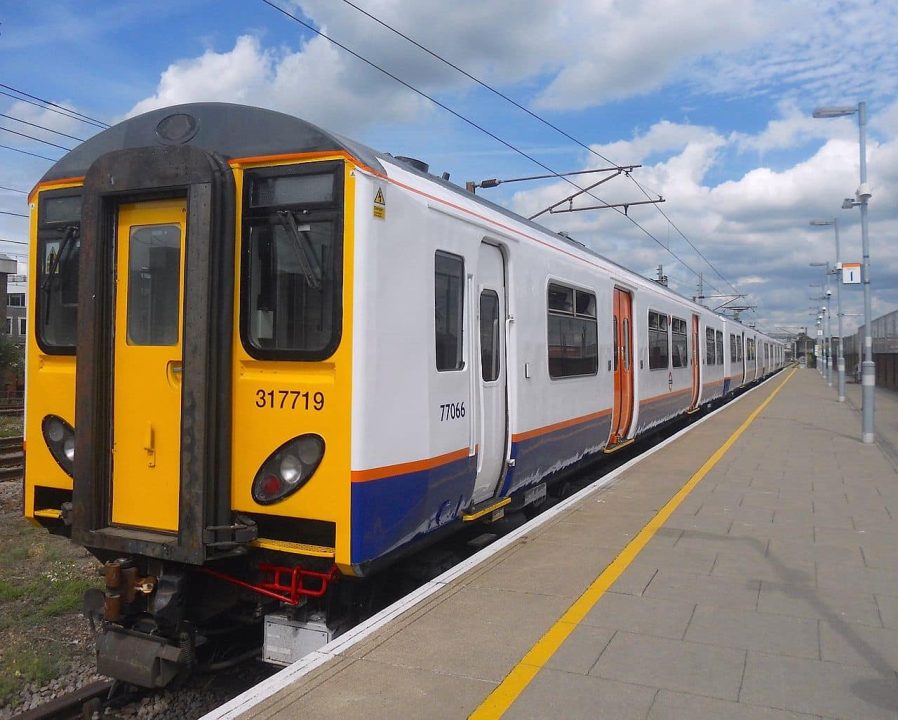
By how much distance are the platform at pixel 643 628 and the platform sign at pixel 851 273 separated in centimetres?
924

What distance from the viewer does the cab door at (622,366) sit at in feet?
34.0

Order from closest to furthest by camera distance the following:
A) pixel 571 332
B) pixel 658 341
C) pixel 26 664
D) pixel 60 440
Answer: pixel 60 440
pixel 26 664
pixel 571 332
pixel 658 341

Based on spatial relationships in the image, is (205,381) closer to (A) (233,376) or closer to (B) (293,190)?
(A) (233,376)

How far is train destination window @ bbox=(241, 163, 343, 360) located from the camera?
4301 mm

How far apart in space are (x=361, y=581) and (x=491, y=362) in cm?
195

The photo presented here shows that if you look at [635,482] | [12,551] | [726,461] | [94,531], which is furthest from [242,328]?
[726,461]

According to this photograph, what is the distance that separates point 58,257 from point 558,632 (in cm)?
385

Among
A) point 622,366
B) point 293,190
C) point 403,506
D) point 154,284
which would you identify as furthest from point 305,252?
point 622,366

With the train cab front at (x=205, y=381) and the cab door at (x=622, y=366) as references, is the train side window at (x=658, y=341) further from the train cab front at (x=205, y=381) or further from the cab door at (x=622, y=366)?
the train cab front at (x=205, y=381)

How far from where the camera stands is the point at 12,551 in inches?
311

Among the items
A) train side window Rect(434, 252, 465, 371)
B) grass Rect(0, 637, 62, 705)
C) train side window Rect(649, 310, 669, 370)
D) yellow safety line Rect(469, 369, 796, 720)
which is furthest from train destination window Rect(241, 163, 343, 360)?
train side window Rect(649, 310, 669, 370)

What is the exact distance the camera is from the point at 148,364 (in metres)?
4.57

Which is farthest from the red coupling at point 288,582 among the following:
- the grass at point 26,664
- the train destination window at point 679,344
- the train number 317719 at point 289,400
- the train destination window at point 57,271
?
the train destination window at point 679,344

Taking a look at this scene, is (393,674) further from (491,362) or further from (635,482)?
(635,482)
